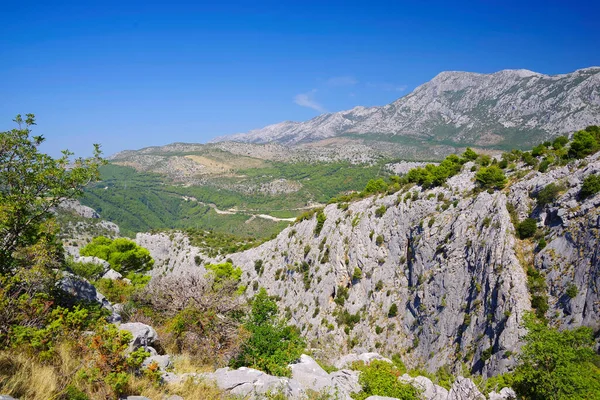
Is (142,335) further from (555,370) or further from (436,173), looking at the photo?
(436,173)

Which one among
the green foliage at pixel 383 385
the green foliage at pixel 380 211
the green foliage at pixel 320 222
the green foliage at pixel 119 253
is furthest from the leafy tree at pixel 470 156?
the green foliage at pixel 119 253

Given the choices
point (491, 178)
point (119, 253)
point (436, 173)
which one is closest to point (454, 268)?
point (491, 178)

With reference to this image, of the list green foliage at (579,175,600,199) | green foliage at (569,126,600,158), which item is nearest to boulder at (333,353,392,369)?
green foliage at (579,175,600,199)

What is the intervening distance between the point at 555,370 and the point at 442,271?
51.3 ft

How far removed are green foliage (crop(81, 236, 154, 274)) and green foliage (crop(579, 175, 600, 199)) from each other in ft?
155

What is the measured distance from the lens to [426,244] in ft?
91.8

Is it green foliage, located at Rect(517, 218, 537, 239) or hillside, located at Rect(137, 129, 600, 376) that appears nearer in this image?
hillside, located at Rect(137, 129, 600, 376)

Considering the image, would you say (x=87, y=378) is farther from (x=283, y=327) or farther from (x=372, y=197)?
(x=372, y=197)

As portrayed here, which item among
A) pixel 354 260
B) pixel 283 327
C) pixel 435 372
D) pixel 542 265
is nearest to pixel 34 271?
pixel 283 327

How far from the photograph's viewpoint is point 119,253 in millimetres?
41500

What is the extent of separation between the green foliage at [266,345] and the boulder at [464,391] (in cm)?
547

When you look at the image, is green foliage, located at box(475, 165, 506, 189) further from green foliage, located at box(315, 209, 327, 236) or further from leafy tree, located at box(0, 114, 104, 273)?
leafy tree, located at box(0, 114, 104, 273)

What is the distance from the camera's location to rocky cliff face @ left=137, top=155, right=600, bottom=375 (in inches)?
743

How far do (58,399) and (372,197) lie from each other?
115 feet
